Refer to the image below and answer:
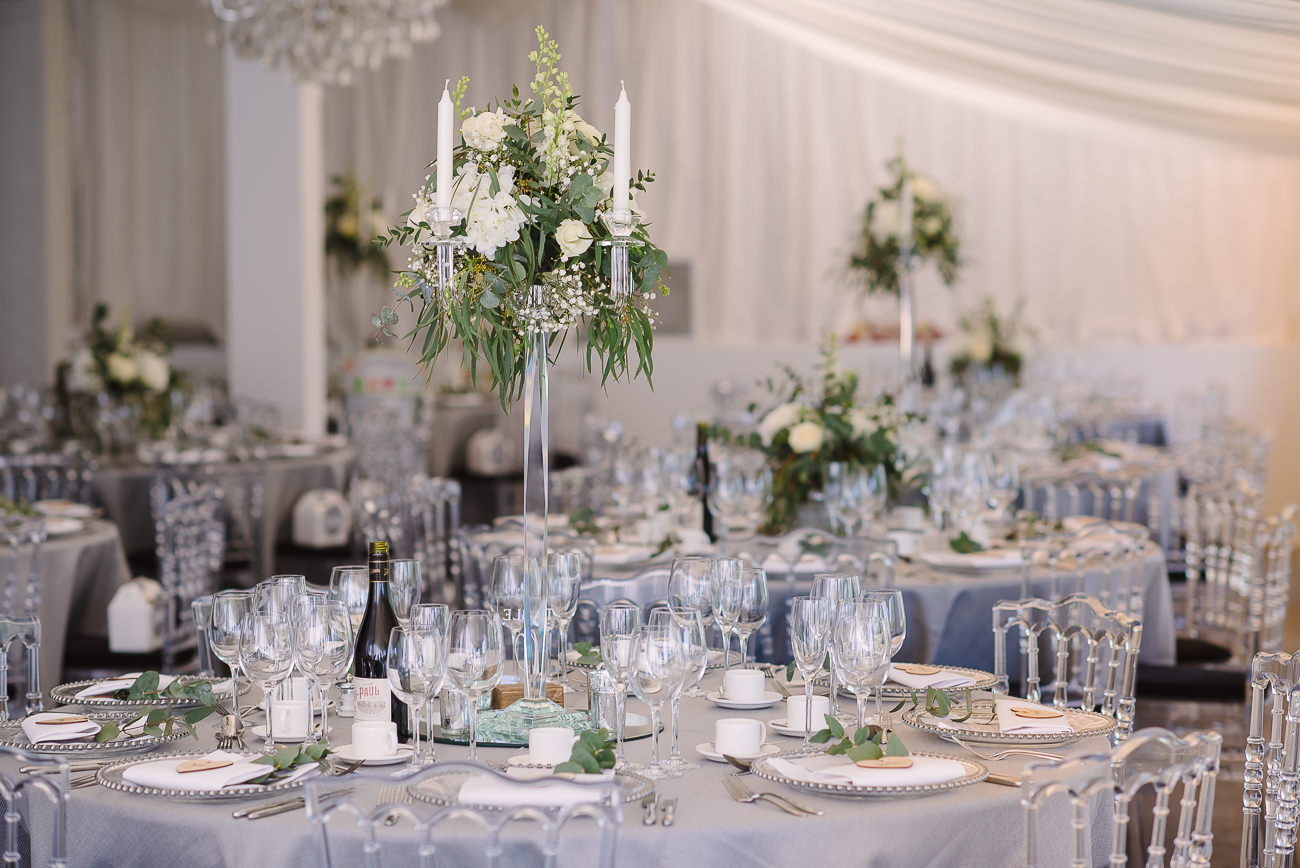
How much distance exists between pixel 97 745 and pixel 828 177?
9.64m

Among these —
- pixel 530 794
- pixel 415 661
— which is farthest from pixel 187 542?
pixel 530 794

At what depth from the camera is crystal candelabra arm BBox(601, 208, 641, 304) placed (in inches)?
86.6

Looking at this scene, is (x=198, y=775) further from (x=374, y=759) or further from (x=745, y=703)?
(x=745, y=703)

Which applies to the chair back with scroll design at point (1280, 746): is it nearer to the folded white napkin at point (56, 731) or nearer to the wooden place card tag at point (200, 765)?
the wooden place card tag at point (200, 765)

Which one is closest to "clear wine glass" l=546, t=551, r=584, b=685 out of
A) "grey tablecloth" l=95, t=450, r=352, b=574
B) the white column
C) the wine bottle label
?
the wine bottle label

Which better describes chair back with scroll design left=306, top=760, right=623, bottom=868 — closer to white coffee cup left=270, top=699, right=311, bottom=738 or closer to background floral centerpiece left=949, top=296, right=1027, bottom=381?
white coffee cup left=270, top=699, right=311, bottom=738

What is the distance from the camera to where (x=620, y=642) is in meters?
2.00

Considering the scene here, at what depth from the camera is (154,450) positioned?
6.30 m

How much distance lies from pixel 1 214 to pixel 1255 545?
8007mm

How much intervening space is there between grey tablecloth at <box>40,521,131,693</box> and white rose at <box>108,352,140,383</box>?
74.0 inches

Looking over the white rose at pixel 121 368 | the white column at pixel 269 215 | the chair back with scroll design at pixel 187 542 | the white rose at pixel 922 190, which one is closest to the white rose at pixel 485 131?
the chair back with scroll design at pixel 187 542

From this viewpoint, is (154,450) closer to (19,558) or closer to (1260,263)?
(19,558)

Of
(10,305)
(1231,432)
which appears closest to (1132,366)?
(1231,432)

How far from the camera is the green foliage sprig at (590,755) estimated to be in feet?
6.34
